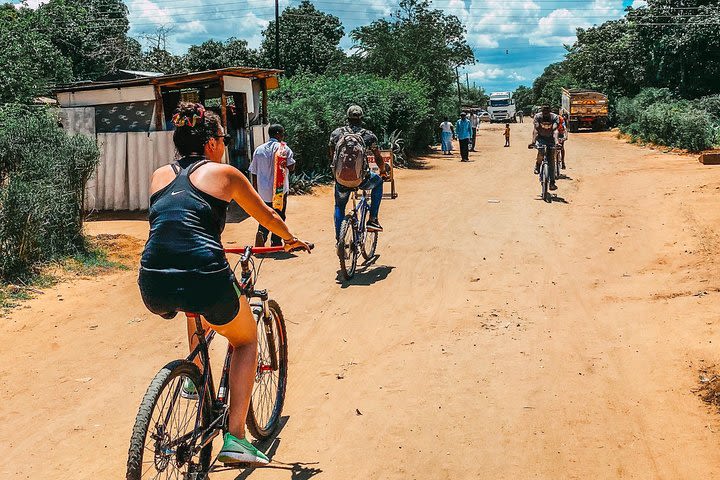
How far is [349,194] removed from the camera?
8.98 meters

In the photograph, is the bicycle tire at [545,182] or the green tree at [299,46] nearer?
the bicycle tire at [545,182]

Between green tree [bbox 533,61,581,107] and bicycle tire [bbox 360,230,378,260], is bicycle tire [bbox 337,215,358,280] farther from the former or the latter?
green tree [bbox 533,61,581,107]

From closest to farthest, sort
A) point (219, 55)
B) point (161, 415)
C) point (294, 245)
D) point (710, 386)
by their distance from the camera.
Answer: point (161, 415), point (294, 245), point (710, 386), point (219, 55)

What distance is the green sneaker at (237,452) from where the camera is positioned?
12.1 feet

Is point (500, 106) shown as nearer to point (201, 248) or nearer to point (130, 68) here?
point (130, 68)

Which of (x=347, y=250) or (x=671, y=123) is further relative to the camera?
(x=671, y=123)

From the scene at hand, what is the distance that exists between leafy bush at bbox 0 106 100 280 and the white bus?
185 ft

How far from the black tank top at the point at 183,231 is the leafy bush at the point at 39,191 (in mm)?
5653

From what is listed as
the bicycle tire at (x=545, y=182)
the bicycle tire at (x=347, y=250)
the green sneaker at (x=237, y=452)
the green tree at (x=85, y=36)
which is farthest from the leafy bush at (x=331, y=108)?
the green tree at (x=85, y=36)

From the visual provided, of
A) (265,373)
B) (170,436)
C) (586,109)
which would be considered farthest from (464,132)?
(170,436)

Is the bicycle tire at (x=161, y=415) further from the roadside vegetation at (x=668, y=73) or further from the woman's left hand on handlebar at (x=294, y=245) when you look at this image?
the roadside vegetation at (x=668, y=73)

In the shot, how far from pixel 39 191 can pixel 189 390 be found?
611 cm

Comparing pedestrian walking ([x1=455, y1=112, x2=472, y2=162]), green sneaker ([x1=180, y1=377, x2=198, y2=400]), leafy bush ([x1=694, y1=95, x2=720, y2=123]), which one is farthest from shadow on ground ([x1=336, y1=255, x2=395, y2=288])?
leafy bush ([x1=694, y1=95, x2=720, y2=123])

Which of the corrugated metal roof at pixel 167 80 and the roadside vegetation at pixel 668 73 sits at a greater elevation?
the roadside vegetation at pixel 668 73
